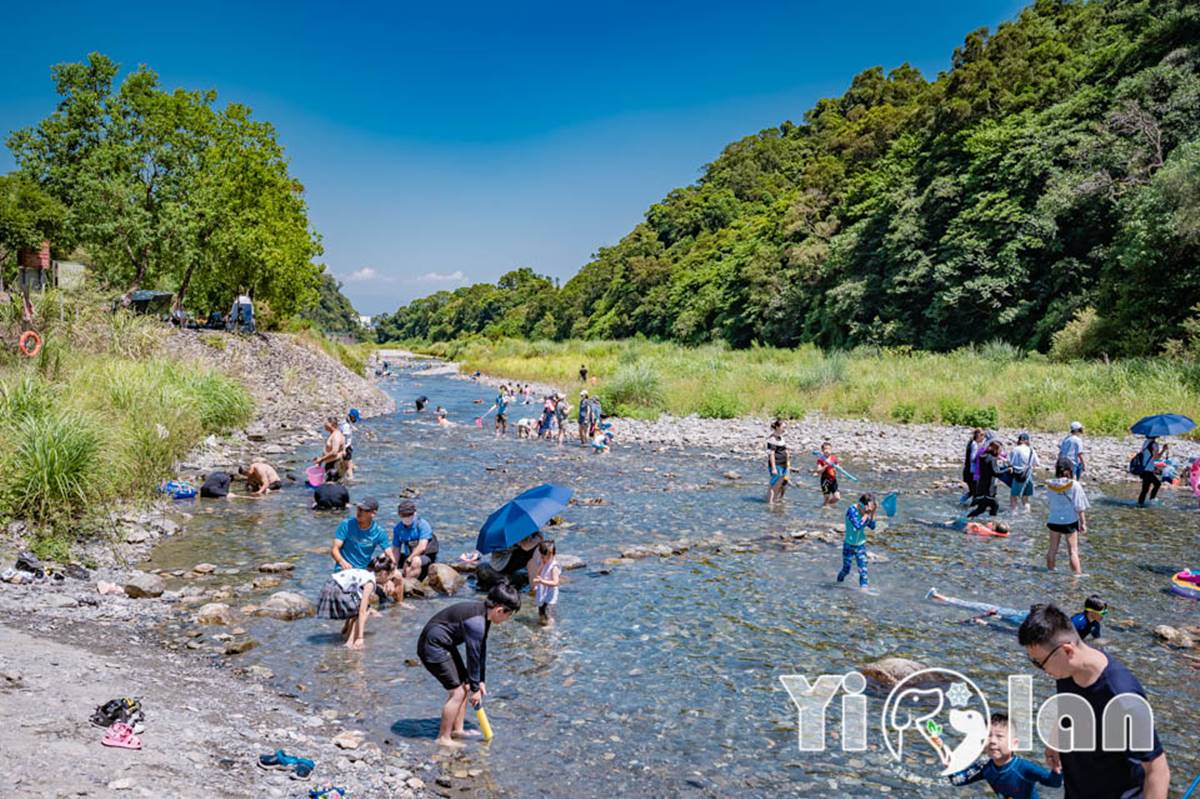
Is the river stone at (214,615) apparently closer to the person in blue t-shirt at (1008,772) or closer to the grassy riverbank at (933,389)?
the person in blue t-shirt at (1008,772)

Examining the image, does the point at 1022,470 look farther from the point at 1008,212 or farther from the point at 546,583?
the point at 1008,212

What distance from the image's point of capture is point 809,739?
7594 mm

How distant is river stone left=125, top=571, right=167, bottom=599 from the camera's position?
424 inches

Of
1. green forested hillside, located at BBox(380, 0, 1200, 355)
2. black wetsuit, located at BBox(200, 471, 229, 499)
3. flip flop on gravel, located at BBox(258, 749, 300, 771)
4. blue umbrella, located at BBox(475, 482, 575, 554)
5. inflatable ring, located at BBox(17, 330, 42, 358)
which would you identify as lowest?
flip flop on gravel, located at BBox(258, 749, 300, 771)

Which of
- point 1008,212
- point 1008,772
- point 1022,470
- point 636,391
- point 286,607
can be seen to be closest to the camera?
point 1008,772

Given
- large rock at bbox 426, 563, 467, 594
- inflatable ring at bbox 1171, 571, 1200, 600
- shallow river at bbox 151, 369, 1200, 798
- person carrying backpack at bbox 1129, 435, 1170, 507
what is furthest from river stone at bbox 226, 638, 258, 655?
person carrying backpack at bbox 1129, 435, 1170, 507

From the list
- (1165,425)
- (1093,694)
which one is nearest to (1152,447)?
(1165,425)

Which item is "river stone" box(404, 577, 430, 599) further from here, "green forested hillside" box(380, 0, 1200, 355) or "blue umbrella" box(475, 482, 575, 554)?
"green forested hillside" box(380, 0, 1200, 355)

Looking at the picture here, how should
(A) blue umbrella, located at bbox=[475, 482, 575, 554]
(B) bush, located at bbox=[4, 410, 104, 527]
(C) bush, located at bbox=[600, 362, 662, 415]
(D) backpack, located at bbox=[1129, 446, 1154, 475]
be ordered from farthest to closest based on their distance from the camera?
(C) bush, located at bbox=[600, 362, 662, 415]
(D) backpack, located at bbox=[1129, 446, 1154, 475]
(B) bush, located at bbox=[4, 410, 104, 527]
(A) blue umbrella, located at bbox=[475, 482, 575, 554]

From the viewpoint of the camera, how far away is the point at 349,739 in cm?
700

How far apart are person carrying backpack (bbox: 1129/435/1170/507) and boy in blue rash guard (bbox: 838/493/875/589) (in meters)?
10.8

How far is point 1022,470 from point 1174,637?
7985 millimetres

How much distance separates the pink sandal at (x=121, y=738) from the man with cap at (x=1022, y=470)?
1697cm

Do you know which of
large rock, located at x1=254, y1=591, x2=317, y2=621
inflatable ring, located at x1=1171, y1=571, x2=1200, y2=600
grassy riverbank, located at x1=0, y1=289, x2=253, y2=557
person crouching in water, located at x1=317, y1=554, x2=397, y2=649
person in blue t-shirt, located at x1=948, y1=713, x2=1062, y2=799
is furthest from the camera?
grassy riverbank, located at x1=0, y1=289, x2=253, y2=557
